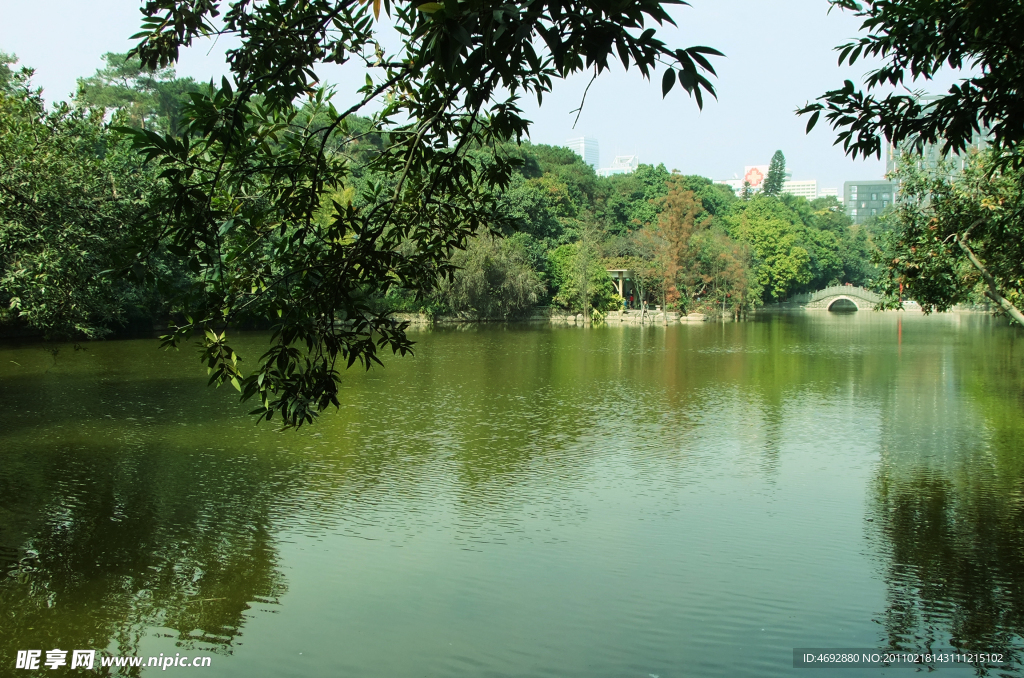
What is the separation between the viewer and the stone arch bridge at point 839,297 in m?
57.4

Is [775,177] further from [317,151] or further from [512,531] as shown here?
[317,151]

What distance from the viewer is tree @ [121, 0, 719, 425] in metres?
2.64

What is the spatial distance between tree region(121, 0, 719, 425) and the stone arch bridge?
57.0 m

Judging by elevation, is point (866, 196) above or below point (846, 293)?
above

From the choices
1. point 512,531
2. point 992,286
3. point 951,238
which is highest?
point 951,238

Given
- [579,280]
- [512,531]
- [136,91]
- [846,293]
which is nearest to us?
[512,531]

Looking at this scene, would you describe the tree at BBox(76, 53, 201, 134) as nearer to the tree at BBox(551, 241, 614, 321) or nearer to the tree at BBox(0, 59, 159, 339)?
the tree at BBox(551, 241, 614, 321)

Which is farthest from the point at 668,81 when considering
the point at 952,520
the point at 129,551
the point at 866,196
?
the point at 866,196

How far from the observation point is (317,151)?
4223mm

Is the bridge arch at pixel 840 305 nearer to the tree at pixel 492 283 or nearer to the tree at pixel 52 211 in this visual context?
the tree at pixel 492 283

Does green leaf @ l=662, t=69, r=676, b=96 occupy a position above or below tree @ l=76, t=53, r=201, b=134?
below

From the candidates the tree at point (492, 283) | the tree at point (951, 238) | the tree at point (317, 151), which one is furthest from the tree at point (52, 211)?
the tree at point (492, 283)

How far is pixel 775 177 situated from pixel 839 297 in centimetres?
2056

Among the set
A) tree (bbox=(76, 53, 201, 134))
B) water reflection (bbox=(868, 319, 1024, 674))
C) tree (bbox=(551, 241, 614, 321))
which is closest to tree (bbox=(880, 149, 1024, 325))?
water reflection (bbox=(868, 319, 1024, 674))
